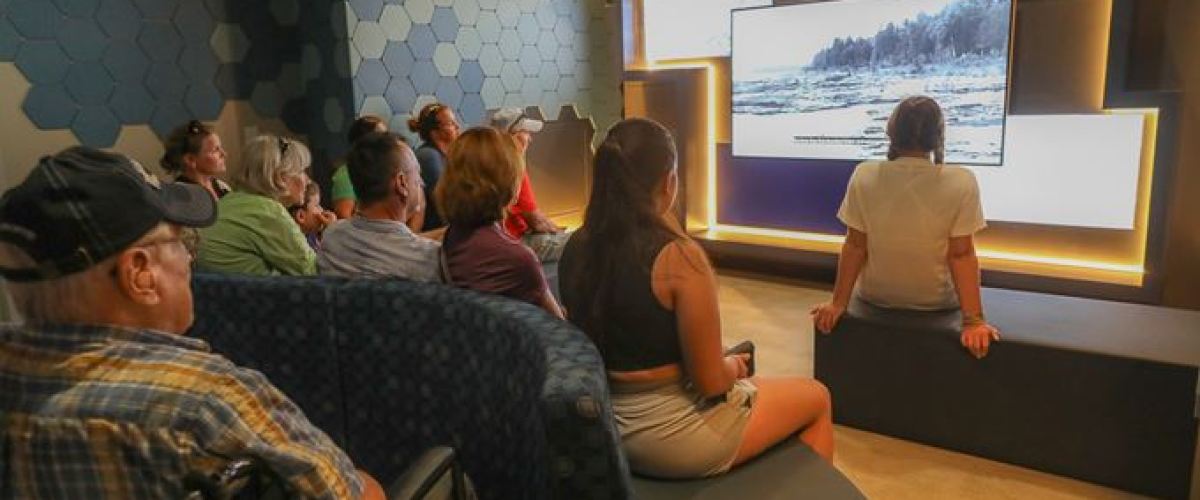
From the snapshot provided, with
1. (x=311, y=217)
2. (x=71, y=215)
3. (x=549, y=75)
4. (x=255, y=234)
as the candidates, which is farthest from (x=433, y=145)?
(x=71, y=215)

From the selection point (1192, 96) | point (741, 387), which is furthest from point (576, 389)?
point (1192, 96)

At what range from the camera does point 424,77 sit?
14.4 feet

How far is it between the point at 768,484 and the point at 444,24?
11.5 feet

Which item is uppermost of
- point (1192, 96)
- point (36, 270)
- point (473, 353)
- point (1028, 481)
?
Answer: point (1192, 96)

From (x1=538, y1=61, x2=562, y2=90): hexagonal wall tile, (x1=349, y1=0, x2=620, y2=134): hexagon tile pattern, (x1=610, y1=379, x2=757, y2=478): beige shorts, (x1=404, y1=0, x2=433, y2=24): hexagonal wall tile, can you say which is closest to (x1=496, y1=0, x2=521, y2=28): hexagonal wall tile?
(x1=349, y1=0, x2=620, y2=134): hexagon tile pattern

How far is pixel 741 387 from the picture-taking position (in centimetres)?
179

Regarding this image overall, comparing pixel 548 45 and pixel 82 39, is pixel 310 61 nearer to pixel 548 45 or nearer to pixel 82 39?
pixel 82 39

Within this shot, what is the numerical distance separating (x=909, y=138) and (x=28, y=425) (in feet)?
7.44

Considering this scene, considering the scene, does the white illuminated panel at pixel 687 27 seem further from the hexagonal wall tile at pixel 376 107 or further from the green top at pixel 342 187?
the green top at pixel 342 187

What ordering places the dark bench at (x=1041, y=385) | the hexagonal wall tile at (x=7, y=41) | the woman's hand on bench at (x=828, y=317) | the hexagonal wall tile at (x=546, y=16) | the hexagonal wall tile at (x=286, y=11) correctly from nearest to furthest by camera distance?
the dark bench at (x=1041, y=385), the woman's hand on bench at (x=828, y=317), the hexagonal wall tile at (x=7, y=41), the hexagonal wall tile at (x=286, y=11), the hexagonal wall tile at (x=546, y=16)

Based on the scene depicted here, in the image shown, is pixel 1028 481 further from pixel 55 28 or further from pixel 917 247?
pixel 55 28

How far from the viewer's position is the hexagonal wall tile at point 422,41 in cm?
433

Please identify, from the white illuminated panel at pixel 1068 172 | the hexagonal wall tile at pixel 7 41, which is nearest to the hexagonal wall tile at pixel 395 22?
the hexagonal wall tile at pixel 7 41

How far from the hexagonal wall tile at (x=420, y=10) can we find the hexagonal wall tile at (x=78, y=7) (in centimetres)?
141
